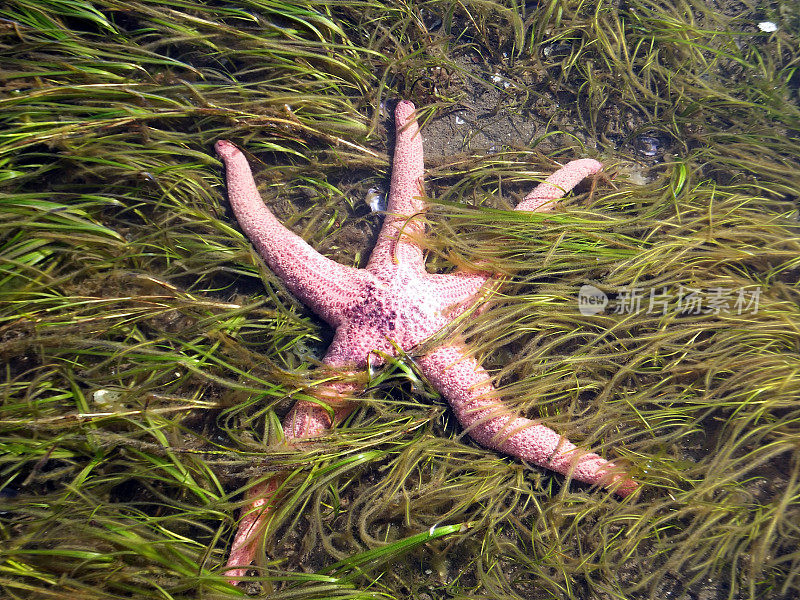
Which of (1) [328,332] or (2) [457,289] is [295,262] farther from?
(2) [457,289]

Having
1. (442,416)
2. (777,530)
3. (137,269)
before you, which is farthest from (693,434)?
(137,269)

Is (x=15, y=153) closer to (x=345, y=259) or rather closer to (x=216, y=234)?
(x=216, y=234)

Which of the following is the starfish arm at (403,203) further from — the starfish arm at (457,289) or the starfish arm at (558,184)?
the starfish arm at (558,184)

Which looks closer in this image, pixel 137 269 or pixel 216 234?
pixel 137 269

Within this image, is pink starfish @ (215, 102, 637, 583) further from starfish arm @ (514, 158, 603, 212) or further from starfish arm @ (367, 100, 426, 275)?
starfish arm @ (514, 158, 603, 212)

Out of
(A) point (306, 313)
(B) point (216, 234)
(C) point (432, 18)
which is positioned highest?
(C) point (432, 18)

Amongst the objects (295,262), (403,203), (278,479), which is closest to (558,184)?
(403,203)

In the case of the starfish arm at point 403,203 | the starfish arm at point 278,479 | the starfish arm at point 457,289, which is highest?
the starfish arm at point 403,203

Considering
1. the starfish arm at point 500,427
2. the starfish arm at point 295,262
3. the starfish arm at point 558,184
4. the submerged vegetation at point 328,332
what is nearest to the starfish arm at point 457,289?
the submerged vegetation at point 328,332
